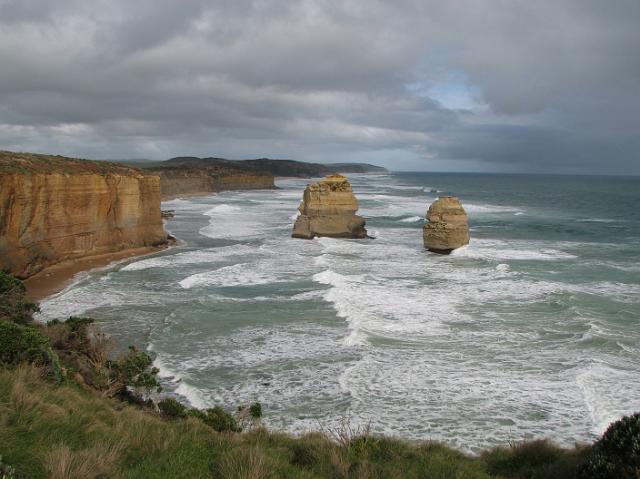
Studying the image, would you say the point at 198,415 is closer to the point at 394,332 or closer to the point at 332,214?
the point at 394,332

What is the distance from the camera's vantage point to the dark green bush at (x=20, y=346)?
10.2 metres

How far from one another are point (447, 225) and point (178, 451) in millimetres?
27163

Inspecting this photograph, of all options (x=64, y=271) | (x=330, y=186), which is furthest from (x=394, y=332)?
(x=330, y=186)

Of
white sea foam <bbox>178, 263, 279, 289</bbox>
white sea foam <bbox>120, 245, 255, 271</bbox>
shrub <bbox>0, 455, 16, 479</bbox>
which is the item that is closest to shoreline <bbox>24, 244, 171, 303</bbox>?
white sea foam <bbox>120, 245, 255, 271</bbox>

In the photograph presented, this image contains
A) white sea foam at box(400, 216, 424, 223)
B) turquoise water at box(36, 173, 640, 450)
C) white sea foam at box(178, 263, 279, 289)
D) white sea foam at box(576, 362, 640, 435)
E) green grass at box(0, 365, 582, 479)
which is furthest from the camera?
white sea foam at box(400, 216, 424, 223)

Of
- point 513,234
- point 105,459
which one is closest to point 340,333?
point 105,459

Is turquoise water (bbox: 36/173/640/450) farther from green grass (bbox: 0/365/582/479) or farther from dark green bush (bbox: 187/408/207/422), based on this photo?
green grass (bbox: 0/365/582/479)

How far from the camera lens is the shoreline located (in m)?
23.2

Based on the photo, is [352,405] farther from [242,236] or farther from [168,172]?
[168,172]

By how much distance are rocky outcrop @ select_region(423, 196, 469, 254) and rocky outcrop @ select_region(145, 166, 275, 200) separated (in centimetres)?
5450

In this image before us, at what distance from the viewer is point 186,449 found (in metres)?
7.34

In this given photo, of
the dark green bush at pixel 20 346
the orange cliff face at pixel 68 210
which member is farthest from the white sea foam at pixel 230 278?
the dark green bush at pixel 20 346

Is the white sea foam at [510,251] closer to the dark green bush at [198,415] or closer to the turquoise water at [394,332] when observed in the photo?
the turquoise water at [394,332]

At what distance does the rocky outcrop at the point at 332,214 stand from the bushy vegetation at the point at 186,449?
28.4 meters
